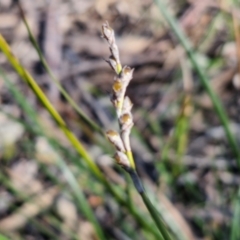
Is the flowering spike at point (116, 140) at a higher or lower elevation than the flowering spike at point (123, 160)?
higher

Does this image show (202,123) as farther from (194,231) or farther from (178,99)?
(194,231)

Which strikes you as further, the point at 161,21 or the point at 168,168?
the point at 161,21

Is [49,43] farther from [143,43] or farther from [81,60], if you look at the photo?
[143,43]

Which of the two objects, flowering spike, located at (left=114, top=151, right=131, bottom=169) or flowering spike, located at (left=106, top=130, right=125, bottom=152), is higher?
flowering spike, located at (left=106, top=130, right=125, bottom=152)

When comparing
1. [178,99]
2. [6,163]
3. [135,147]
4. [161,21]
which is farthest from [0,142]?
[161,21]

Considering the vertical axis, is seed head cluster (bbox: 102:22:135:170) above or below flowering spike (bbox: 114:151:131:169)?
above

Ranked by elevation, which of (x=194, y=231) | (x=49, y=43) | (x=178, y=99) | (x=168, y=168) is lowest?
(x=194, y=231)

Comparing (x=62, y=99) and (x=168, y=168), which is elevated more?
(x=62, y=99)

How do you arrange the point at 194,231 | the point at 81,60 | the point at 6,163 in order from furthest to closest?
the point at 81,60 < the point at 6,163 < the point at 194,231

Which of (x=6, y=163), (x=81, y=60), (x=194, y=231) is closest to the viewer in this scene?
(x=194, y=231)

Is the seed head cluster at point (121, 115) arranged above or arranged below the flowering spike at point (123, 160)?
above
